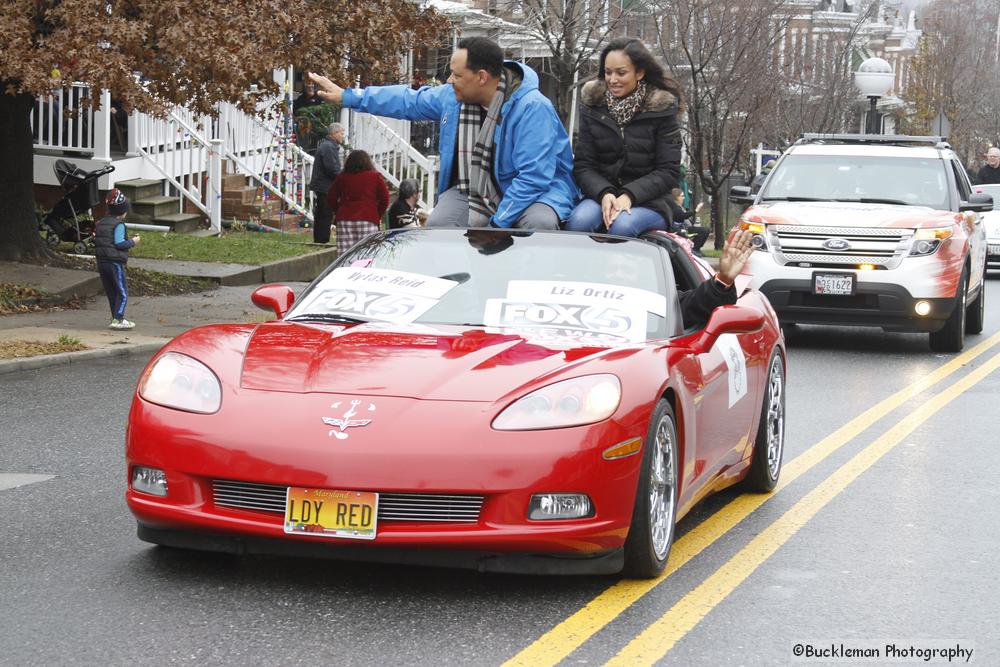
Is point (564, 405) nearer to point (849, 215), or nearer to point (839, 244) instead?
point (839, 244)

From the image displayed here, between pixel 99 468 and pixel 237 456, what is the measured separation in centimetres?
297

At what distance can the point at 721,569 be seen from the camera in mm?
6156

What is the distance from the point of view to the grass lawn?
19.8 meters

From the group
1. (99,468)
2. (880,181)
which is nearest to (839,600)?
(99,468)

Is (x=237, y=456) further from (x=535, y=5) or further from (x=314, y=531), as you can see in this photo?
(x=535, y=5)

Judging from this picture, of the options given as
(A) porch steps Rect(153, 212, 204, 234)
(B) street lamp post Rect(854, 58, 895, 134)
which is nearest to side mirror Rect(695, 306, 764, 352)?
(A) porch steps Rect(153, 212, 204, 234)

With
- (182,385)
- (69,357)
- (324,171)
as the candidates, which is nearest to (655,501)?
(182,385)

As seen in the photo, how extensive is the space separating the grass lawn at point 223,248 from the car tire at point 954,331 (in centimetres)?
862

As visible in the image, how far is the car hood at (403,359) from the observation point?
5574 millimetres

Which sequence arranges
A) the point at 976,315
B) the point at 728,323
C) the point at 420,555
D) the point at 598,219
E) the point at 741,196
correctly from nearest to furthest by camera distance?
the point at 420,555
the point at 728,323
the point at 598,219
the point at 741,196
the point at 976,315

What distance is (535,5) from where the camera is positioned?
1093 inches

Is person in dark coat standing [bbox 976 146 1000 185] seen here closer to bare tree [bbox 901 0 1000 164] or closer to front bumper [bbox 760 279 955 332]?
front bumper [bbox 760 279 955 332]

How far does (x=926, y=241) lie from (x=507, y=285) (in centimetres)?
839

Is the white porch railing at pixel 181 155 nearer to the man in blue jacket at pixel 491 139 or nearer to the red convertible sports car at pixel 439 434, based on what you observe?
the man in blue jacket at pixel 491 139
